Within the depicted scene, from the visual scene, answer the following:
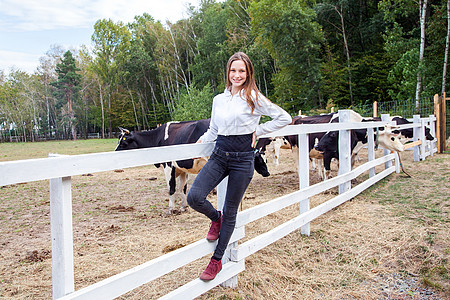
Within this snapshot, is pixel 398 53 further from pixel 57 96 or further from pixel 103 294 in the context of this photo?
pixel 57 96

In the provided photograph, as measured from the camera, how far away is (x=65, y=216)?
5.38 feet

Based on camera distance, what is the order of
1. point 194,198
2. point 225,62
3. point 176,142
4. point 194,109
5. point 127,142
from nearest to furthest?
point 194,198 → point 176,142 → point 127,142 → point 194,109 → point 225,62

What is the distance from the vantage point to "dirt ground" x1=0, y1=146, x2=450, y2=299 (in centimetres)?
278

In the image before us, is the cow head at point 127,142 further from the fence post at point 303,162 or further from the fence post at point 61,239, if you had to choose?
the fence post at point 61,239

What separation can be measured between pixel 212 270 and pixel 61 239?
1170mm

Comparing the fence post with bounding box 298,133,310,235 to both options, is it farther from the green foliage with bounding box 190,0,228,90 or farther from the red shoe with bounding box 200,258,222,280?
the green foliage with bounding box 190,0,228,90

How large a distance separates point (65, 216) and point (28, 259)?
2668mm

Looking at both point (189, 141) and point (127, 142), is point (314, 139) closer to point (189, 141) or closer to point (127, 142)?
point (189, 141)

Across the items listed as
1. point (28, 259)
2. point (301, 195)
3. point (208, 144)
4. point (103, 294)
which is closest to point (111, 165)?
point (103, 294)

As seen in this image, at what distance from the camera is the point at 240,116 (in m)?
2.41

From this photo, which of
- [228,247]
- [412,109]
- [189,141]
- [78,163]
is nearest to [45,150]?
[189,141]

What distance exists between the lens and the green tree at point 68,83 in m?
51.5

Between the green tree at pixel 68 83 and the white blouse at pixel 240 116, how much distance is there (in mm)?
55422

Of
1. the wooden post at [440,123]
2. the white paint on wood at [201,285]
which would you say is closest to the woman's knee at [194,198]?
the white paint on wood at [201,285]
